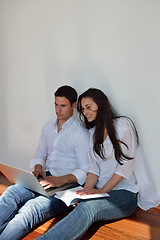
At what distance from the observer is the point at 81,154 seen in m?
2.24

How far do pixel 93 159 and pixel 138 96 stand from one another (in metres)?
0.57

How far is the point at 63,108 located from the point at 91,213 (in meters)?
0.82

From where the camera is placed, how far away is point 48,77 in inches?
103

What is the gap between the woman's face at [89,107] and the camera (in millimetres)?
2113

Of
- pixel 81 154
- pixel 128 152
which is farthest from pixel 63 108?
pixel 128 152

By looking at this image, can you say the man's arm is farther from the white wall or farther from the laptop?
the white wall

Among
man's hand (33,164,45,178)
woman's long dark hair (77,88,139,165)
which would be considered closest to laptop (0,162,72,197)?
man's hand (33,164,45,178)

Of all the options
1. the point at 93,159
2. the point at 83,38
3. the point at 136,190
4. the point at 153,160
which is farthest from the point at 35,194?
the point at 83,38

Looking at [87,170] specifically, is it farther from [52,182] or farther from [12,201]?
[12,201]

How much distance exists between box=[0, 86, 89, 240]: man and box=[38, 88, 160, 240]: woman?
0.10m

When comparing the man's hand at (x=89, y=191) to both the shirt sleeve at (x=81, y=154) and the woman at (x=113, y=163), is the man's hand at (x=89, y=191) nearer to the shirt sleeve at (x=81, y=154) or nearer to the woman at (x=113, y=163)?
the woman at (x=113, y=163)

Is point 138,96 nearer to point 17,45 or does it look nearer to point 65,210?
point 65,210

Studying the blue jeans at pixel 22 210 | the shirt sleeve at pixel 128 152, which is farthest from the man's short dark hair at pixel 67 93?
the blue jeans at pixel 22 210

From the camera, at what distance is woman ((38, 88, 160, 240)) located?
2.01 m
